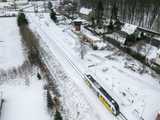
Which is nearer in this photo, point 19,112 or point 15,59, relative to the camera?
point 19,112

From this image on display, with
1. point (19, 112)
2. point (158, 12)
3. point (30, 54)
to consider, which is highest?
point (158, 12)

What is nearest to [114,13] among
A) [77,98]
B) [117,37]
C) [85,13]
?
[85,13]

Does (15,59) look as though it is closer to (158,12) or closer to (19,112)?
(19,112)

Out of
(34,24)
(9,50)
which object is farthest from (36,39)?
(34,24)

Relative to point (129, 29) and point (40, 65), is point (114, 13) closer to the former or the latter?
point (129, 29)

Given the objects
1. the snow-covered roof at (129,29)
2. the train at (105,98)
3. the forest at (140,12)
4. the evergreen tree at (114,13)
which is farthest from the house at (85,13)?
the train at (105,98)
